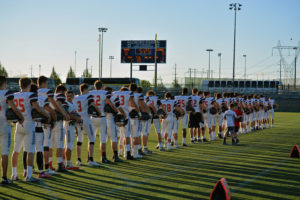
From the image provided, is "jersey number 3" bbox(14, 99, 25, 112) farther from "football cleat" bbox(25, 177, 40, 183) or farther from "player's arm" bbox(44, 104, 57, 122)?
"football cleat" bbox(25, 177, 40, 183)

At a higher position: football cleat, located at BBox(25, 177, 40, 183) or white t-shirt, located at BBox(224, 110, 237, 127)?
white t-shirt, located at BBox(224, 110, 237, 127)

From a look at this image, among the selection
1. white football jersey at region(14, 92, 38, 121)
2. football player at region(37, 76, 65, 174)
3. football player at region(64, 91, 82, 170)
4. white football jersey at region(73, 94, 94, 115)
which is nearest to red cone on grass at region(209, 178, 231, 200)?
football player at region(37, 76, 65, 174)

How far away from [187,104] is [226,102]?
440 cm

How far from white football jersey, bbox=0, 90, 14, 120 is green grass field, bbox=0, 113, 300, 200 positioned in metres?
1.34

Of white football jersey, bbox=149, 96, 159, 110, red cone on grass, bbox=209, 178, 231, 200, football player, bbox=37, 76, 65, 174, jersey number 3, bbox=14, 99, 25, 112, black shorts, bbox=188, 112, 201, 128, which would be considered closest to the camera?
red cone on grass, bbox=209, 178, 231, 200

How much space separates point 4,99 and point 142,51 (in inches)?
1205

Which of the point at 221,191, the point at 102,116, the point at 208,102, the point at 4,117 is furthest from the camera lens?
the point at 208,102

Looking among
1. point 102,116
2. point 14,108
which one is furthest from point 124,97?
point 14,108

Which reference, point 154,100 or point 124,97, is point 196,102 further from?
point 124,97

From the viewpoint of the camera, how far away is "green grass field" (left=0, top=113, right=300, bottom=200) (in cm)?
697

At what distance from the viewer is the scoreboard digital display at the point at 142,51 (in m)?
37.1

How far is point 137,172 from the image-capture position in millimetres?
9000

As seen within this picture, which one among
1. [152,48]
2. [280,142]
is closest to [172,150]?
[280,142]

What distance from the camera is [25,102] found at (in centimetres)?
770
